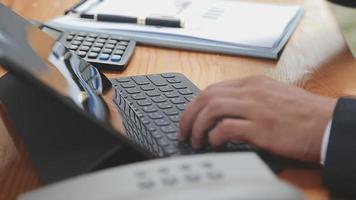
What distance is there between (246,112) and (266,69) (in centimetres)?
28

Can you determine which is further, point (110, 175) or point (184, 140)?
point (184, 140)

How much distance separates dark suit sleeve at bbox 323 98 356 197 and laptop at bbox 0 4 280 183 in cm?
7

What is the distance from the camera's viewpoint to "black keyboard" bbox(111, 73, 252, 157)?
0.71 meters

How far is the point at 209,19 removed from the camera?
1.14 m

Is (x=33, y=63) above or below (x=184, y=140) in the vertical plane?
above

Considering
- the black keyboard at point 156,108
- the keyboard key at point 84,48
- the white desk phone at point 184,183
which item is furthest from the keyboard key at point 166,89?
the white desk phone at point 184,183

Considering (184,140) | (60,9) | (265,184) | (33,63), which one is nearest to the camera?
(265,184)

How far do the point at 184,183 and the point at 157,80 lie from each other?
1.56 ft

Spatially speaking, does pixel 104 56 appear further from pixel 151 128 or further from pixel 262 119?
pixel 262 119

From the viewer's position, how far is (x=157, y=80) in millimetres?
903

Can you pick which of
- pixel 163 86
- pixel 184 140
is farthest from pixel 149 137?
pixel 163 86

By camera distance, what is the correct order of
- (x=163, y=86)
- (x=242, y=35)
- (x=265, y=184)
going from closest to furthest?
(x=265, y=184) → (x=163, y=86) → (x=242, y=35)

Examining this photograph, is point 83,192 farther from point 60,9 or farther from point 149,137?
point 60,9

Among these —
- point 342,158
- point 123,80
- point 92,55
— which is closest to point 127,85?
point 123,80
